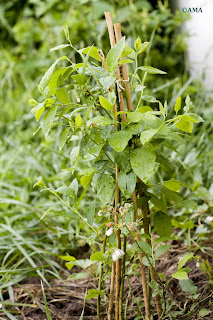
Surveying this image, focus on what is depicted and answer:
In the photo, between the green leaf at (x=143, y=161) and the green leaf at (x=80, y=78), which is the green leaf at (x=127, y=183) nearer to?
the green leaf at (x=143, y=161)

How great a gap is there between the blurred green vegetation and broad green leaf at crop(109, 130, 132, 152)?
0.79ft

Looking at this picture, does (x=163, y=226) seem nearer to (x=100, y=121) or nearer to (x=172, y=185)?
(x=172, y=185)

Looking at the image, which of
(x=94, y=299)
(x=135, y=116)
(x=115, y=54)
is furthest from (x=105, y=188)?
(x=94, y=299)

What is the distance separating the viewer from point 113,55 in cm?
75

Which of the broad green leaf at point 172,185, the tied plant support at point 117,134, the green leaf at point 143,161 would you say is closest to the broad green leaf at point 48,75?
the tied plant support at point 117,134

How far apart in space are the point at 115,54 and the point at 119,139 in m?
0.16

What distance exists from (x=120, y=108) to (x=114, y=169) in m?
0.14

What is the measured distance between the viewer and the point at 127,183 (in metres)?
0.78

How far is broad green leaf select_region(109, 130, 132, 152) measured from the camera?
73 cm

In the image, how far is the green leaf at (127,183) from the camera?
0.78 meters

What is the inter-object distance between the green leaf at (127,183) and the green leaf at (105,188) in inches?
1.2

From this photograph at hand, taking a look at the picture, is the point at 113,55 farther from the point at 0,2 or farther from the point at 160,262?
the point at 0,2

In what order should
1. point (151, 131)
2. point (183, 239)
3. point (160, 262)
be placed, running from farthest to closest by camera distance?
point (183, 239), point (160, 262), point (151, 131)

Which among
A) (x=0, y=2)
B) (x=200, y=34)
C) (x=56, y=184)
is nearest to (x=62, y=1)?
(x=0, y=2)
